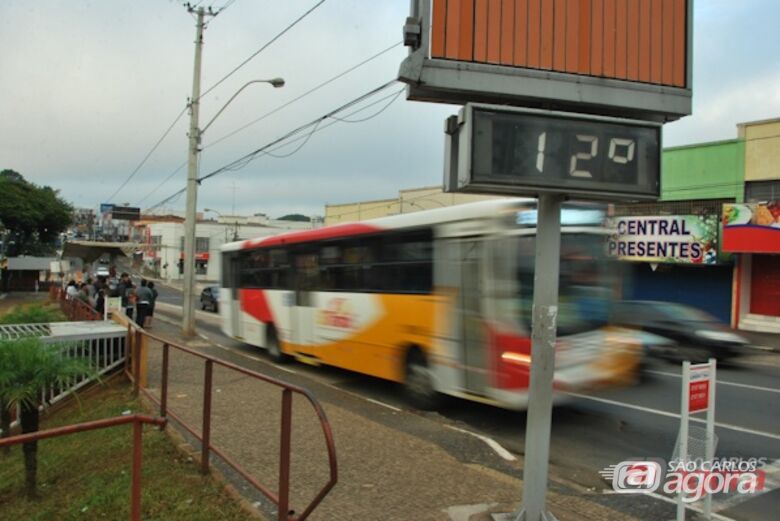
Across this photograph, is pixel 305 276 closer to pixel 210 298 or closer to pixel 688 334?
pixel 688 334

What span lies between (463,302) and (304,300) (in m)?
5.27

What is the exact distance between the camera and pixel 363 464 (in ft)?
19.3

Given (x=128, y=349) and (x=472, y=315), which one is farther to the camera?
(x=128, y=349)

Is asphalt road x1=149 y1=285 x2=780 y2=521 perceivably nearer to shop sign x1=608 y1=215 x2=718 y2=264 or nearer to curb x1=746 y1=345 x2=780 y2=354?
curb x1=746 y1=345 x2=780 y2=354

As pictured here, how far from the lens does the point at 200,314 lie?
31.7 m

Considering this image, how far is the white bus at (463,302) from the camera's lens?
7.52 m

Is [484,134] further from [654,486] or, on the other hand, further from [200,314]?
[200,314]

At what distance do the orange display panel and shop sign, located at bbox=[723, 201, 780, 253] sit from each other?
19650mm

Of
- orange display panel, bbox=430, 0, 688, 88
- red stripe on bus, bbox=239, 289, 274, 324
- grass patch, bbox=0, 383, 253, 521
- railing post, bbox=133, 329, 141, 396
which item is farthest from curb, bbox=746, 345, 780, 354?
grass patch, bbox=0, 383, 253, 521

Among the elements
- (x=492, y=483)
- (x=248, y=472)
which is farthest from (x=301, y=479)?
(x=492, y=483)

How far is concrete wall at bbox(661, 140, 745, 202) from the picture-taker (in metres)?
22.6

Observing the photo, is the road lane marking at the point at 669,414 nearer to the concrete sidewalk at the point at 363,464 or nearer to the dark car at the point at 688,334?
the concrete sidewalk at the point at 363,464

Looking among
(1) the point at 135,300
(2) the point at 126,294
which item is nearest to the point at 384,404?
(1) the point at 135,300

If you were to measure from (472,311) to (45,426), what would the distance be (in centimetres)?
755
